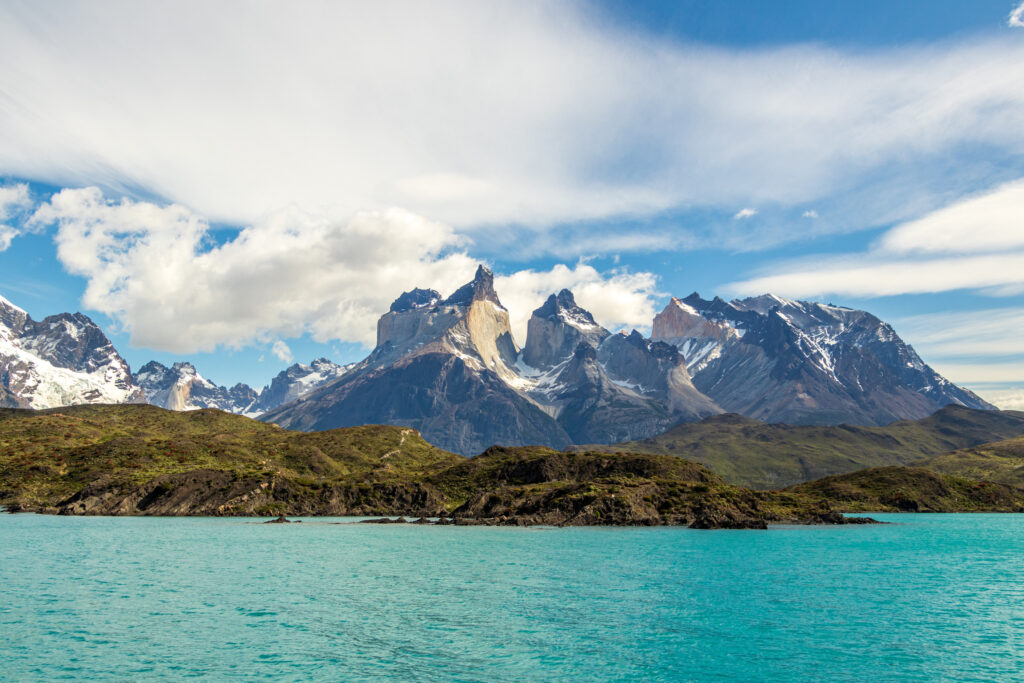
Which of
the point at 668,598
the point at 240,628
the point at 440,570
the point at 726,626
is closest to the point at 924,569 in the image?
the point at 668,598

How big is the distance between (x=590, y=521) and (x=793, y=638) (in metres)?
132

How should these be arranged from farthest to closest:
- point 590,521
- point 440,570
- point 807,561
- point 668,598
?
1. point 590,521
2. point 807,561
3. point 440,570
4. point 668,598

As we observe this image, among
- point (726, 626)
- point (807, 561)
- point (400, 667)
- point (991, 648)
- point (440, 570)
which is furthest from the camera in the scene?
point (807, 561)

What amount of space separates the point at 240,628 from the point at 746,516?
167597 mm

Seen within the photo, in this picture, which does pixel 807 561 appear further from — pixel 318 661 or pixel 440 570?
pixel 318 661

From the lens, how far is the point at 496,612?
68.0m

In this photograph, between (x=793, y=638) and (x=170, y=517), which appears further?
(x=170, y=517)

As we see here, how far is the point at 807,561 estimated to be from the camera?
11731cm

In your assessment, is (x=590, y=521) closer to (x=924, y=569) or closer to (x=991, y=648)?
(x=924, y=569)

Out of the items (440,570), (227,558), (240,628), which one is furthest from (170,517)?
(240,628)

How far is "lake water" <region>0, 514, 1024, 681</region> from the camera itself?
49281mm

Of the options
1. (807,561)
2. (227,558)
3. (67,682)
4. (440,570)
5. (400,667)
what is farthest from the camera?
(807,561)

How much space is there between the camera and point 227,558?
Result: 106375 mm

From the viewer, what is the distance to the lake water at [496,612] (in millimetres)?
49281
